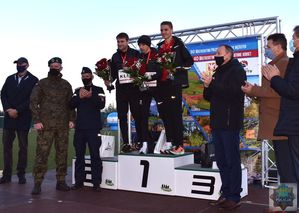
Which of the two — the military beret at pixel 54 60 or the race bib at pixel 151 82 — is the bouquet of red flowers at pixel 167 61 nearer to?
the race bib at pixel 151 82

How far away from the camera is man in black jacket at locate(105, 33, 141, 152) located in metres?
5.72

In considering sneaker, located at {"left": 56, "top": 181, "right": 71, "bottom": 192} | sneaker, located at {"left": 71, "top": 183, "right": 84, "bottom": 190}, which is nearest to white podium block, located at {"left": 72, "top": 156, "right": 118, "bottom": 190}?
sneaker, located at {"left": 71, "top": 183, "right": 84, "bottom": 190}

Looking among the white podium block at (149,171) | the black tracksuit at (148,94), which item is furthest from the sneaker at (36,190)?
the black tracksuit at (148,94)

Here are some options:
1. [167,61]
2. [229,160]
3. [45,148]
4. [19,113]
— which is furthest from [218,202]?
[19,113]

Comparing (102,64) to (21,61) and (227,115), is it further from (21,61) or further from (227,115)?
(227,115)

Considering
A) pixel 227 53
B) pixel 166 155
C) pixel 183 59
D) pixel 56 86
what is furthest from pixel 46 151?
pixel 227 53

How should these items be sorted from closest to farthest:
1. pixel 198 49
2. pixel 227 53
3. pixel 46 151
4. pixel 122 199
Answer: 1. pixel 227 53
2. pixel 122 199
3. pixel 46 151
4. pixel 198 49

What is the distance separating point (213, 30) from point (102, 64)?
2.33 meters

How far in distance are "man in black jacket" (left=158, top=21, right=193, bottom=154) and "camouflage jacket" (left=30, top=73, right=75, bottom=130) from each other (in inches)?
59.5

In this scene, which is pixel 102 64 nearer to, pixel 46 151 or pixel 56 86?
pixel 56 86

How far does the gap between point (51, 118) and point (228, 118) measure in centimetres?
273

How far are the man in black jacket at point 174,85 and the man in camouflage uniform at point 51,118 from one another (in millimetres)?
1518

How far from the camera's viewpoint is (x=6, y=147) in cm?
649

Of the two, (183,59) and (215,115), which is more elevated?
(183,59)
